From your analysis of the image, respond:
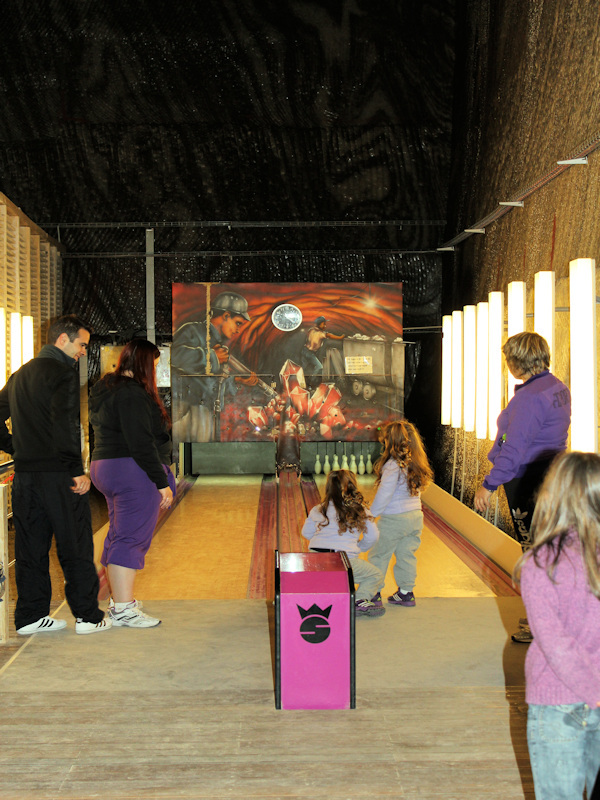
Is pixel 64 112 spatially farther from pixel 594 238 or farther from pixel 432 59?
pixel 594 238

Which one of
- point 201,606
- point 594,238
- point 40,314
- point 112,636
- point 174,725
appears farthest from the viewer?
point 40,314

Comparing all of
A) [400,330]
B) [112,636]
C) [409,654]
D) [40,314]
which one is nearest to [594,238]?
[409,654]

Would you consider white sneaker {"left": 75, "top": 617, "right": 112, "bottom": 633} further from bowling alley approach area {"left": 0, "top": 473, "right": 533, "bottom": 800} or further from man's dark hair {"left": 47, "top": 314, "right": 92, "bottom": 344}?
man's dark hair {"left": 47, "top": 314, "right": 92, "bottom": 344}

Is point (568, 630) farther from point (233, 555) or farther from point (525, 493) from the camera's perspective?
point (233, 555)

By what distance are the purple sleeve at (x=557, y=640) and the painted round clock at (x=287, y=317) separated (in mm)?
7859

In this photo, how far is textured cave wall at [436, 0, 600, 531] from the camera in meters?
4.82

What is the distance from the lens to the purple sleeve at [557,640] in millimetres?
1717

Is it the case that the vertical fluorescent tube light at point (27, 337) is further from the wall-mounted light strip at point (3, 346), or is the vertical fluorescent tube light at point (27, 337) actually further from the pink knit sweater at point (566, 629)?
the pink knit sweater at point (566, 629)

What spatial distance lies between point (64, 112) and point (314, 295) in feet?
11.5

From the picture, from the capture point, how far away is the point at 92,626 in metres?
3.80

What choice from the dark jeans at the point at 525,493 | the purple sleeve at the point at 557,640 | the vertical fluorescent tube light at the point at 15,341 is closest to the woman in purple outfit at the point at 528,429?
the dark jeans at the point at 525,493

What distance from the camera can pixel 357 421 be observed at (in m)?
9.66

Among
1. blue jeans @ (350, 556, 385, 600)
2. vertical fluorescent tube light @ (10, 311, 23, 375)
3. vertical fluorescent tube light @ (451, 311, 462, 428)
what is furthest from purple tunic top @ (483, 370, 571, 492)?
vertical fluorescent tube light @ (10, 311, 23, 375)

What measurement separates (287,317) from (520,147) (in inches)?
155
